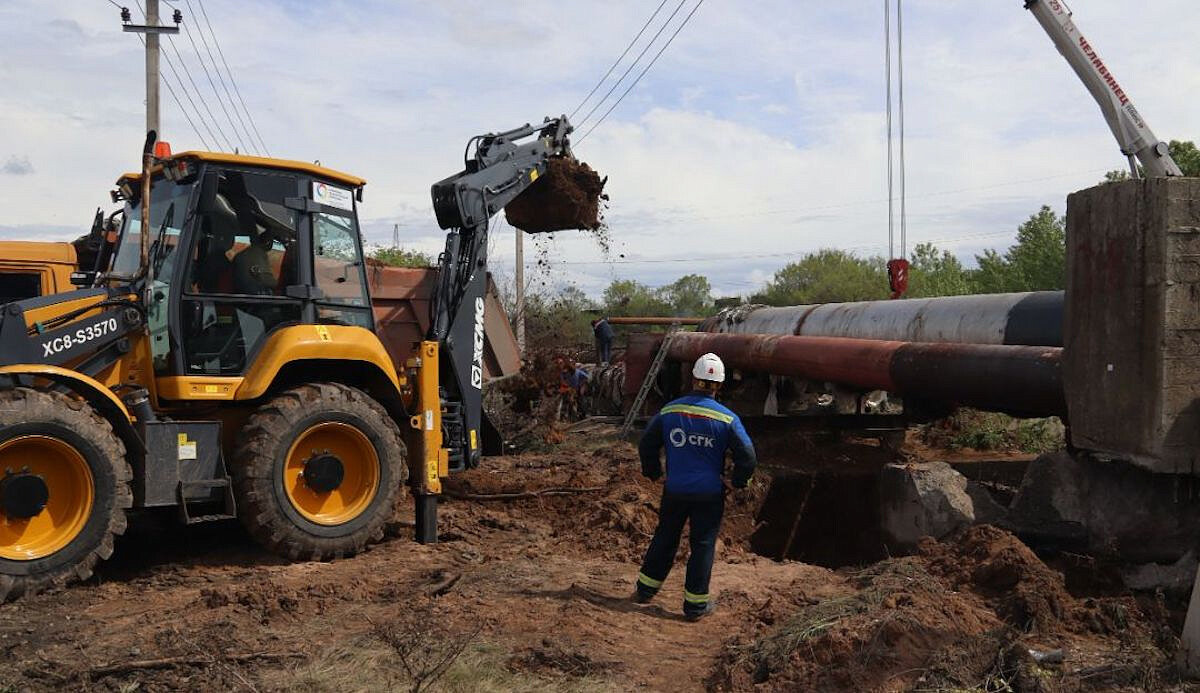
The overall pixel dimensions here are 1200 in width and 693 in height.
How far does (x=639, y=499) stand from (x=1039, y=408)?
339 centimetres

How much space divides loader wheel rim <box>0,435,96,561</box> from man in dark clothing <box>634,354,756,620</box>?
3.38 m

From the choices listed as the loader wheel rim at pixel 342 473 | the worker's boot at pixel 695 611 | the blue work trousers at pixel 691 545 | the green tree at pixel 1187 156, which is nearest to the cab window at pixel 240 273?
the loader wheel rim at pixel 342 473

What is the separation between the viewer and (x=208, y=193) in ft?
23.7

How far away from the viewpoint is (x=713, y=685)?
5211 mm

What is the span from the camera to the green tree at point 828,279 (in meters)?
46.4

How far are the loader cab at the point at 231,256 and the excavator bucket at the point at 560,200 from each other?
9.92 ft

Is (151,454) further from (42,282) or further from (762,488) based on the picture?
(762,488)

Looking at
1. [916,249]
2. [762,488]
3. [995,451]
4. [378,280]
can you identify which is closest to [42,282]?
[378,280]

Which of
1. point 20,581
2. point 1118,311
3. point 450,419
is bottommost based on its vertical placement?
point 20,581

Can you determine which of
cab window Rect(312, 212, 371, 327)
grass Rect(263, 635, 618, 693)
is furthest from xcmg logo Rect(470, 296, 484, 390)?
grass Rect(263, 635, 618, 693)

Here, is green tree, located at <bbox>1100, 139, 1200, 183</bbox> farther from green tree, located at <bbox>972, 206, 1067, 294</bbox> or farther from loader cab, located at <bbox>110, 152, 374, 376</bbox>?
loader cab, located at <bbox>110, 152, 374, 376</bbox>

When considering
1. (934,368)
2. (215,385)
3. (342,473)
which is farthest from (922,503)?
(215,385)

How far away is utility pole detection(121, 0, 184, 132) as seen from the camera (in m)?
18.2

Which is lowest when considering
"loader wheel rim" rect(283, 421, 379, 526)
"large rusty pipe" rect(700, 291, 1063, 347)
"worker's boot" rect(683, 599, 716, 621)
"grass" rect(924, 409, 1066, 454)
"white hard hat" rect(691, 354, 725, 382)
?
"worker's boot" rect(683, 599, 716, 621)
